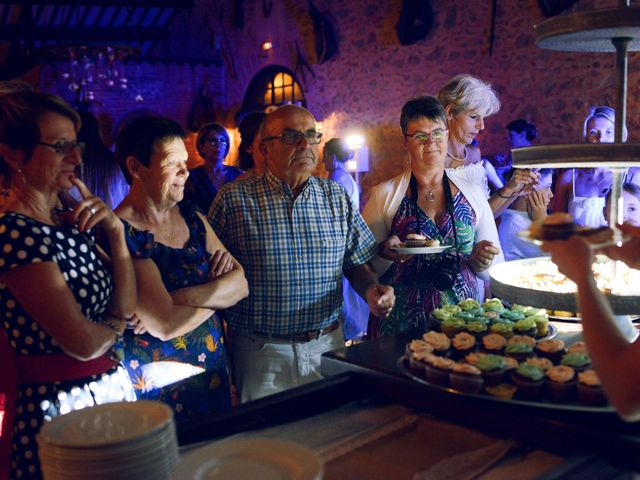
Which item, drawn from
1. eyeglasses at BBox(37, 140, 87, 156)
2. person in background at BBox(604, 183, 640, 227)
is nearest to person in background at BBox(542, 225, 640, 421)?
eyeglasses at BBox(37, 140, 87, 156)

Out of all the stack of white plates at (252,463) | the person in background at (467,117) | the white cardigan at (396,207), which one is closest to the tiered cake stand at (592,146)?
the white cardigan at (396,207)

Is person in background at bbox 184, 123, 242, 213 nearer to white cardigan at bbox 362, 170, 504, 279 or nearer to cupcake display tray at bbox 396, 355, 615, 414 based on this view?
white cardigan at bbox 362, 170, 504, 279

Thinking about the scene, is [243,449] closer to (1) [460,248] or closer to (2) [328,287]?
(2) [328,287]

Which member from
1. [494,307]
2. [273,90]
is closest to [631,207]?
[494,307]

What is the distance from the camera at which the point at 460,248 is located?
306cm

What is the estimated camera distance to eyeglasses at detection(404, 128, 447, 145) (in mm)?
3064

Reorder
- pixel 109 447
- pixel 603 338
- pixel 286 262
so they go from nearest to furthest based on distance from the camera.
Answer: pixel 109 447
pixel 603 338
pixel 286 262

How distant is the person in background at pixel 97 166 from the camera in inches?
145

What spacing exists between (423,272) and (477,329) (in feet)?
3.21

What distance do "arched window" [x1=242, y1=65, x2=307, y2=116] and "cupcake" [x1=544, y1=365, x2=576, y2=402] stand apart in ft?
31.9

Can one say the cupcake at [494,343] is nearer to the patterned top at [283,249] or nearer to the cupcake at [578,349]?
the cupcake at [578,349]

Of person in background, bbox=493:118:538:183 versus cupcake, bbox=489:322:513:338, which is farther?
person in background, bbox=493:118:538:183

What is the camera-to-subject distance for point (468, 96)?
372cm

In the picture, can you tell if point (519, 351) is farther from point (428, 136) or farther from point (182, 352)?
point (428, 136)
